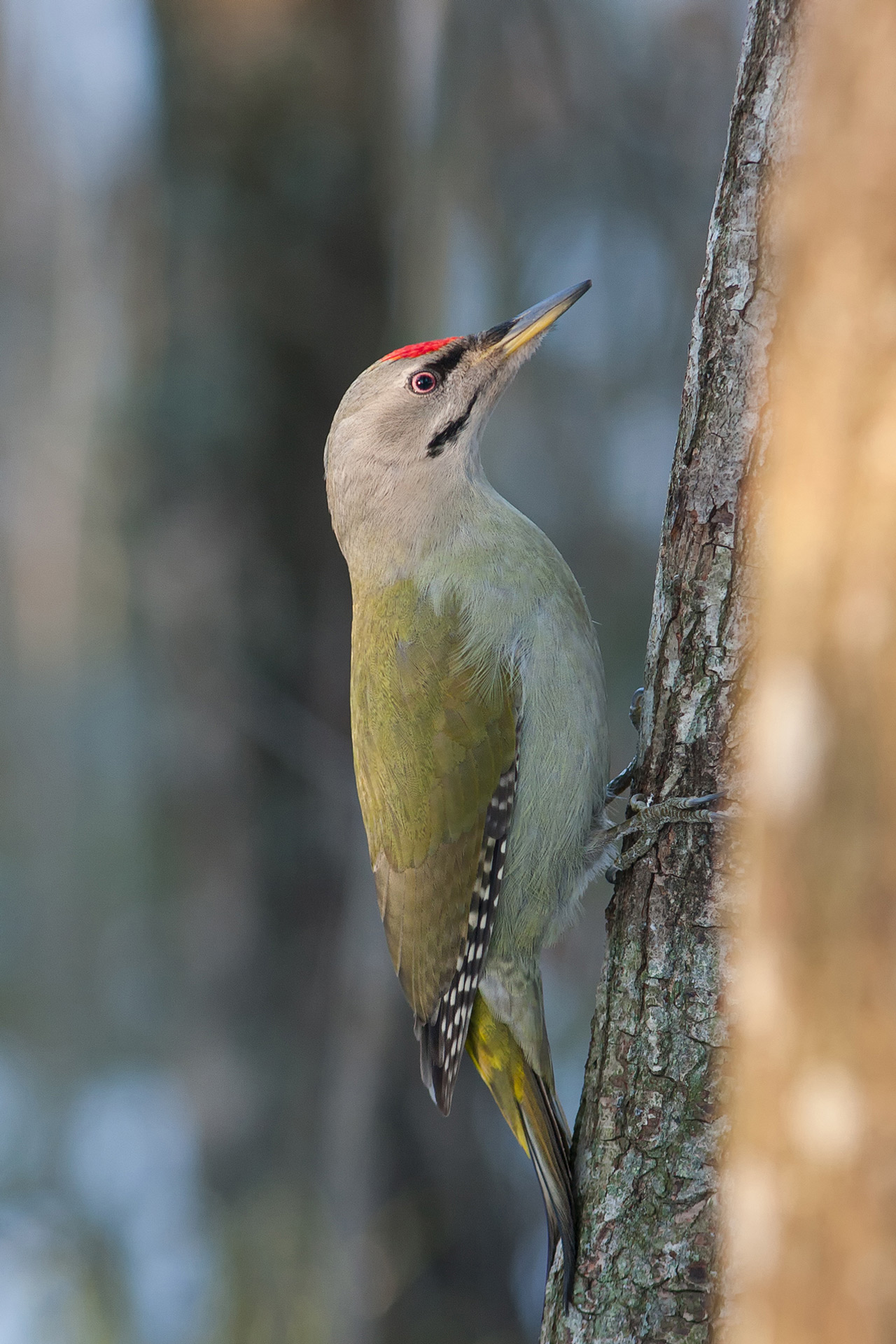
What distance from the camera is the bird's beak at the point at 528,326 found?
10.8ft

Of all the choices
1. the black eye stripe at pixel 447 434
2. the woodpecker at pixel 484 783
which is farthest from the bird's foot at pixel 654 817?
the black eye stripe at pixel 447 434

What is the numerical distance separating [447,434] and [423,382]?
0.18 metres

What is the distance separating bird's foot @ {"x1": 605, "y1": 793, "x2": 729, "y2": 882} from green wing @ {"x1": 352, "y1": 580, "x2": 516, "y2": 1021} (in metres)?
0.52

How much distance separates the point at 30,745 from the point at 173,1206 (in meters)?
2.35

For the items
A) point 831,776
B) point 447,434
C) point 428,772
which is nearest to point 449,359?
point 447,434

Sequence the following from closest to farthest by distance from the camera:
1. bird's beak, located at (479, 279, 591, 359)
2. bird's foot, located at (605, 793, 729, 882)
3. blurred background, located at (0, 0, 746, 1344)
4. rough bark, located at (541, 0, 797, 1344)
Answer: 1. rough bark, located at (541, 0, 797, 1344)
2. bird's foot, located at (605, 793, 729, 882)
3. bird's beak, located at (479, 279, 591, 359)
4. blurred background, located at (0, 0, 746, 1344)

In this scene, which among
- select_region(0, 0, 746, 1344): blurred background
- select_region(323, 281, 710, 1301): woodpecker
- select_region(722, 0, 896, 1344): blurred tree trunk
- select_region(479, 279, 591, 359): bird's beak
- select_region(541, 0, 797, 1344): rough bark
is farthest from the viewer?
select_region(0, 0, 746, 1344): blurred background

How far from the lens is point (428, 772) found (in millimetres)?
3041

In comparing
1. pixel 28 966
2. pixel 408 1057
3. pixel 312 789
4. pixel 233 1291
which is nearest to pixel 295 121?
pixel 312 789

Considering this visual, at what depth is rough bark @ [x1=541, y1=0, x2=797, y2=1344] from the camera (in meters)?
2.09

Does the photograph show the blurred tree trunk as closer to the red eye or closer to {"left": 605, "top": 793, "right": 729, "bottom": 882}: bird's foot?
{"left": 605, "top": 793, "right": 729, "bottom": 882}: bird's foot

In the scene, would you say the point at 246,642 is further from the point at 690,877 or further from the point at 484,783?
the point at 690,877

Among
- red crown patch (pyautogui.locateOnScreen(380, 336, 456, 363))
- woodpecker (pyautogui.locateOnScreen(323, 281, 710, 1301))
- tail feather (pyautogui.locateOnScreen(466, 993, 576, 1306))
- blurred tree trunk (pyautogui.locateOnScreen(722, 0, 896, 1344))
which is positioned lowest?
tail feather (pyautogui.locateOnScreen(466, 993, 576, 1306))

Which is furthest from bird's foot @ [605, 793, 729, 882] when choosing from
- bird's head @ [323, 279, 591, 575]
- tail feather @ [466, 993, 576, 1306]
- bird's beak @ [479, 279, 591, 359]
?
bird's beak @ [479, 279, 591, 359]
